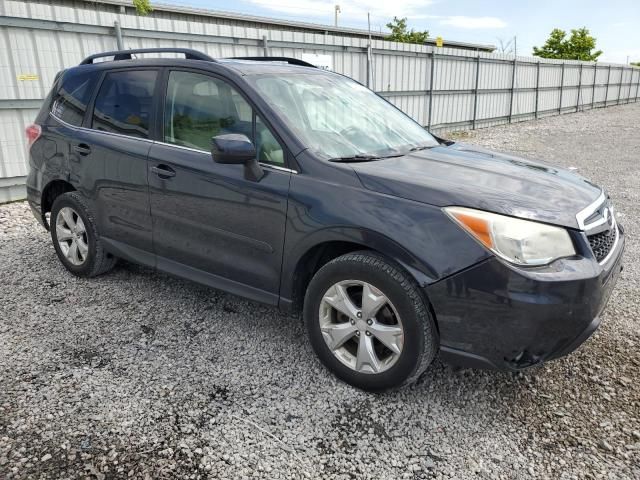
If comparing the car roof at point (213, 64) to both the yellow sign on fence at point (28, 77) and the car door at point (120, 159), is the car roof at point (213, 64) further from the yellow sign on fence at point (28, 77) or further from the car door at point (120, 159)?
the yellow sign on fence at point (28, 77)

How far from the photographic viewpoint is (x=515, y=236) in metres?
2.28

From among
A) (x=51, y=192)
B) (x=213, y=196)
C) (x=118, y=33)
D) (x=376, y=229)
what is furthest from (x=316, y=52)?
(x=376, y=229)

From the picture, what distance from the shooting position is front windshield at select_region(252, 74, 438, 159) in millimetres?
2980

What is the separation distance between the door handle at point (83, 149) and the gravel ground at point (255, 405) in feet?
3.67

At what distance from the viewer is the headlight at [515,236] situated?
2.26 m

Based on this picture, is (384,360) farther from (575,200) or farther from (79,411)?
(79,411)

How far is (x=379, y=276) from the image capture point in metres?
2.50

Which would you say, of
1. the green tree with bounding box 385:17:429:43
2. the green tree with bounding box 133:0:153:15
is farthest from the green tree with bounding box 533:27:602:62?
the green tree with bounding box 133:0:153:15

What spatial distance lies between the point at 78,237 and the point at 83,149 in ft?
2.43

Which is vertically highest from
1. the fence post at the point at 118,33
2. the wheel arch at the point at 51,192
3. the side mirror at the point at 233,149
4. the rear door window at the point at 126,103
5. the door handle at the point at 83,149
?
the fence post at the point at 118,33

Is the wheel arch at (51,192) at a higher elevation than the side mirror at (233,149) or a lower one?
lower

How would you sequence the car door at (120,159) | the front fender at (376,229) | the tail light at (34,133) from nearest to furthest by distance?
the front fender at (376,229) → the car door at (120,159) → the tail light at (34,133)

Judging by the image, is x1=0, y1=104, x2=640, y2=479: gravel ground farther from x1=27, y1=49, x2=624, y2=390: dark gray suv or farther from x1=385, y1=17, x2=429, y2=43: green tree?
x1=385, y1=17, x2=429, y2=43: green tree

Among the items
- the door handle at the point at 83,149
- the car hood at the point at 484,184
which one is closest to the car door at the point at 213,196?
the car hood at the point at 484,184
